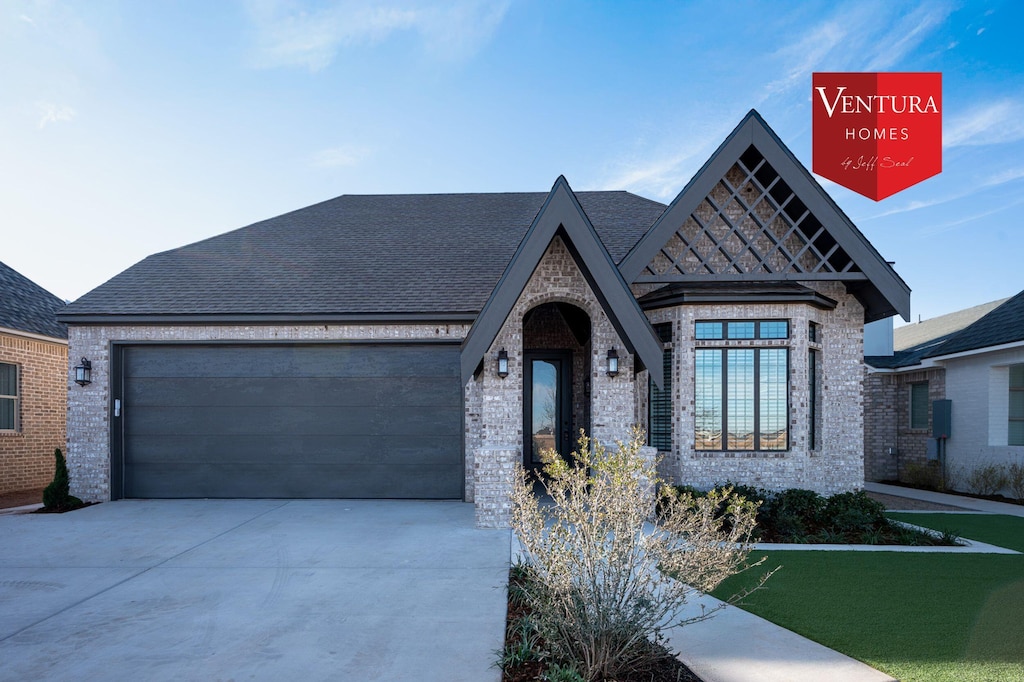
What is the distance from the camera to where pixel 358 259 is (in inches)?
496

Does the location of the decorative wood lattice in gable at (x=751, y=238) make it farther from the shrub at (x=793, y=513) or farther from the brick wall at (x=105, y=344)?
the brick wall at (x=105, y=344)

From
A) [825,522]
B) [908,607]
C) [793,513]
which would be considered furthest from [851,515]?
[908,607]

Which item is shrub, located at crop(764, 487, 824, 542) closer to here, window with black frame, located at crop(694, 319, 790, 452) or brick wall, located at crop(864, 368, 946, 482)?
window with black frame, located at crop(694, 319, 790, 452)

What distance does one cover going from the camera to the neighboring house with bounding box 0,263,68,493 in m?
12.8

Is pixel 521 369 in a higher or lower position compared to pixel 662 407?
higher

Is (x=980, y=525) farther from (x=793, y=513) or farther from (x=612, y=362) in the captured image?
(x=612, y=362)

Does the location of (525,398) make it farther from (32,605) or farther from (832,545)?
(32,605)

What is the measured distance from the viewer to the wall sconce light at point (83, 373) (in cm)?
1078

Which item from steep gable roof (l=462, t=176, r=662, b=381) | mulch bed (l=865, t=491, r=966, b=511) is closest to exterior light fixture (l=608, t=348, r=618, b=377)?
steep gable roof (l=462, t=176, r=662, b=381)

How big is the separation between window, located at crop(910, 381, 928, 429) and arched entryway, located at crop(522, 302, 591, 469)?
432 inches

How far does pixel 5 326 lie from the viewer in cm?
1244

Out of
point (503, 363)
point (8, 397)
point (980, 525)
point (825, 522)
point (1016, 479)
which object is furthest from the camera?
point (8, 397)

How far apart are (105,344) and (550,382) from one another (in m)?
8.59

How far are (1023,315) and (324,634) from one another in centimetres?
1614
